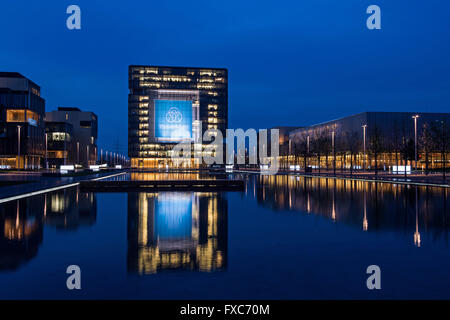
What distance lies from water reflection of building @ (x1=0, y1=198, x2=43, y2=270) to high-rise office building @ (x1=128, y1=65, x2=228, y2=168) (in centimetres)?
13242

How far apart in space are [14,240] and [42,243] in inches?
37.1

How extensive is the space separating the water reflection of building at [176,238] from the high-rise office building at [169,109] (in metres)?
133

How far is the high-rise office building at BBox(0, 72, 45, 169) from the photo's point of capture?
86250mm

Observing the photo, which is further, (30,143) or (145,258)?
(30,143)

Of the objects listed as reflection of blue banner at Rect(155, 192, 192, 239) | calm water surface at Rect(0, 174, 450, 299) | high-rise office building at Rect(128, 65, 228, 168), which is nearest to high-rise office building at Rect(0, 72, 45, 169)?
high-rise office building at Rect(128, 65, 228, 168)

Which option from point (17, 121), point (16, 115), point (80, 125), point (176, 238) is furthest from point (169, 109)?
point (176, 238)

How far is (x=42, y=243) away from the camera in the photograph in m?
10.1

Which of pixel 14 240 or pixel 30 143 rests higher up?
pixel 30 143

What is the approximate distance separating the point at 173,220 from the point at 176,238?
319 cm

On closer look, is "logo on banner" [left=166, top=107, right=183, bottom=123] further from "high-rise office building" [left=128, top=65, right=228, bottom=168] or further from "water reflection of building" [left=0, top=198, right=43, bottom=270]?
"water reflection of building" [left=0, top=198, right=43, bottom=270]

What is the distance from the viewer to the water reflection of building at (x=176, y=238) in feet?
26.9

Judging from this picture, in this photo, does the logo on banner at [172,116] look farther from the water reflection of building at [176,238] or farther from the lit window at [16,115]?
the water reflection of building at [176,238]
